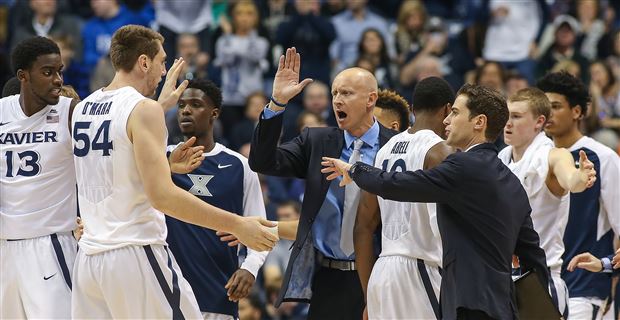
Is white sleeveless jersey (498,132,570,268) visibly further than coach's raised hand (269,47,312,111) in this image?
Yes

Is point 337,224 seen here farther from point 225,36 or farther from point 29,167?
point 225,36

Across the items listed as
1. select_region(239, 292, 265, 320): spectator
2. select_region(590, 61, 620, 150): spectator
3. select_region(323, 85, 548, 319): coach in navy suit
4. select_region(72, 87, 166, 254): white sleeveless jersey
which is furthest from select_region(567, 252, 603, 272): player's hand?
select_region(590, 61, 620, 150): spectator

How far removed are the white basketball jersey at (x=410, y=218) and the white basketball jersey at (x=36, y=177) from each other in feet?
7.93

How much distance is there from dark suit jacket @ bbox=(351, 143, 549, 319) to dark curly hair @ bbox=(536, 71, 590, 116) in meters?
2.81

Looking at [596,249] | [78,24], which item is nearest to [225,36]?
[78,24]

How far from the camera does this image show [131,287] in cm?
719

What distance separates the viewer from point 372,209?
8422 mm

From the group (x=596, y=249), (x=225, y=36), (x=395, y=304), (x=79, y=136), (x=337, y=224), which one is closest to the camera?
(x=79, y=136)

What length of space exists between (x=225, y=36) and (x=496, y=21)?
4587 mm

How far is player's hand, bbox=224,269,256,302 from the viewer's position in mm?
8766

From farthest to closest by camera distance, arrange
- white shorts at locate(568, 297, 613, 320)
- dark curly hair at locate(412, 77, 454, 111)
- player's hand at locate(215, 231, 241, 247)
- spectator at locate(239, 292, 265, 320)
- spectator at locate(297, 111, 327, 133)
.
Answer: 1. spectator at locate(297, 111, 327, 133)
2. spectator at locate(239, 292, 265, 320)
3. white shorts at locate(568, 297, 613, 320)
4. player's hand at locate(215, 231, 241, 247)
5. dark curly hair at locate(412, 77, 454, 111)

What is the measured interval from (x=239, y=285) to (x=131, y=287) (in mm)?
1699

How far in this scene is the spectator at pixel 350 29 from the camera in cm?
1838

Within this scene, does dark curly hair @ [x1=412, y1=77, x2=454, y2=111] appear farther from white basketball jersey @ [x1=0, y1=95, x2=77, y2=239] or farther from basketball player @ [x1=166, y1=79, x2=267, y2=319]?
white basketball jersey @ [x1=0, y1=95, x2=77, y2=239]
